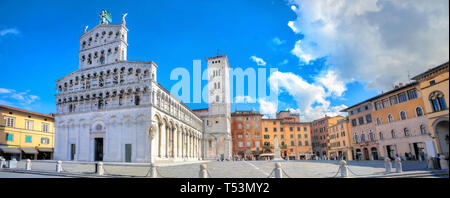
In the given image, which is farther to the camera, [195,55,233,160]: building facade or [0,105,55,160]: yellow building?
[195,55,233,160]: building facade

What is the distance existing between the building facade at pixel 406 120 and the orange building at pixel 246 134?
124 ft

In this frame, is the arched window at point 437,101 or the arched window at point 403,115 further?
the arched window at point 403,115

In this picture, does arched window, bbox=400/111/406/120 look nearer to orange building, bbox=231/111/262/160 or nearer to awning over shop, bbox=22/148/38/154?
awning over shop, bbox=22/148/38/154

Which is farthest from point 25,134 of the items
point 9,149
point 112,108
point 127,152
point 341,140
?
point 341,140

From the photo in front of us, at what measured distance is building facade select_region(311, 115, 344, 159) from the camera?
214 feet

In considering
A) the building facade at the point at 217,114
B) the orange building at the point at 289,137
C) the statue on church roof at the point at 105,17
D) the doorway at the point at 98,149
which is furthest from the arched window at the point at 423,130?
the orange building at the point at 289,137

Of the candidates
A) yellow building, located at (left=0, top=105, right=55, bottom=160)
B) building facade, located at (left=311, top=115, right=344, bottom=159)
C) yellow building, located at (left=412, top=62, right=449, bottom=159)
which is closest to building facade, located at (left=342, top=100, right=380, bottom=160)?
building facade, located at (left=311, top=115, right=344, bottom=159)

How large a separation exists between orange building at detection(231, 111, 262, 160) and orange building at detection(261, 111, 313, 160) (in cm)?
234

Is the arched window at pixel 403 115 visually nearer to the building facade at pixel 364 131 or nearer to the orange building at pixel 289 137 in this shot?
the building facade at pixel 364 131

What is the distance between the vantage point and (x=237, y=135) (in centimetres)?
6694

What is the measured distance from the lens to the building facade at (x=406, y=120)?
12.9m
